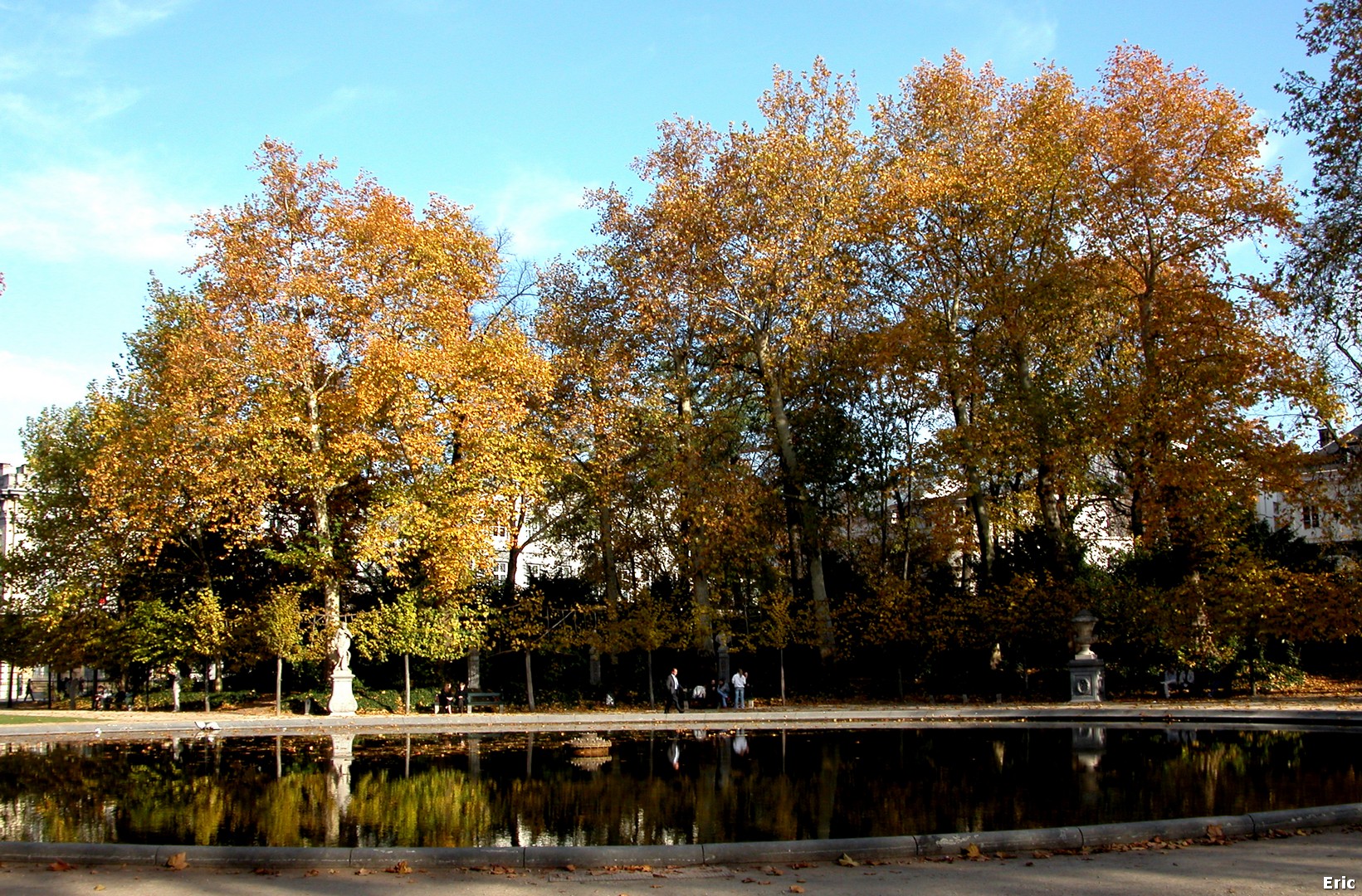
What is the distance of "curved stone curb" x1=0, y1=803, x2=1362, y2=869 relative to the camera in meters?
10.3

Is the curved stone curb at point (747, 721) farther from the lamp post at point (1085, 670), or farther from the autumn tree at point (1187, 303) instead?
the autumn tree at point (1187, 303)

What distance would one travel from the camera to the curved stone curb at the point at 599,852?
1033 cm

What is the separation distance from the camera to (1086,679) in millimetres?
32750

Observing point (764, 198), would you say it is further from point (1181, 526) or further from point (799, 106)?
point (1181, 526)

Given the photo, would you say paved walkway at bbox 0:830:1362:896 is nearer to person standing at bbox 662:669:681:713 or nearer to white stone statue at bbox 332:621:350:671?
person standing at bbox 662:669:681:713

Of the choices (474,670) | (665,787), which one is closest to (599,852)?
(665,787)

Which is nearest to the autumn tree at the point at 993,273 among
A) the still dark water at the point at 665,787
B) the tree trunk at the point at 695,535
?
the tree trunk at the point at 695,535

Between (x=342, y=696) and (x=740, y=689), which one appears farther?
(x=740, y=689)

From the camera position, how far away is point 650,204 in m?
40.5

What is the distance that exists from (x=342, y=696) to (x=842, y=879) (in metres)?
29.2

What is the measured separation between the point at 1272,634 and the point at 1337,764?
17309mm

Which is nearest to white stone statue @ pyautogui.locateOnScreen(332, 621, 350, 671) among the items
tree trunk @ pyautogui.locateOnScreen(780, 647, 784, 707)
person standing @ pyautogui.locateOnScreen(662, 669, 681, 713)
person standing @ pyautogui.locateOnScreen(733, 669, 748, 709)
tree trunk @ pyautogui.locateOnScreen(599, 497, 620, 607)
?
tree trunk @ pyautogui.locateOnScreen(599, 497, 620, 607)

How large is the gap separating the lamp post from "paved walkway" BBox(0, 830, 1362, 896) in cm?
2292

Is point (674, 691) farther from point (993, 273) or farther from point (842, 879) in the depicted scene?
point (842, 879)
